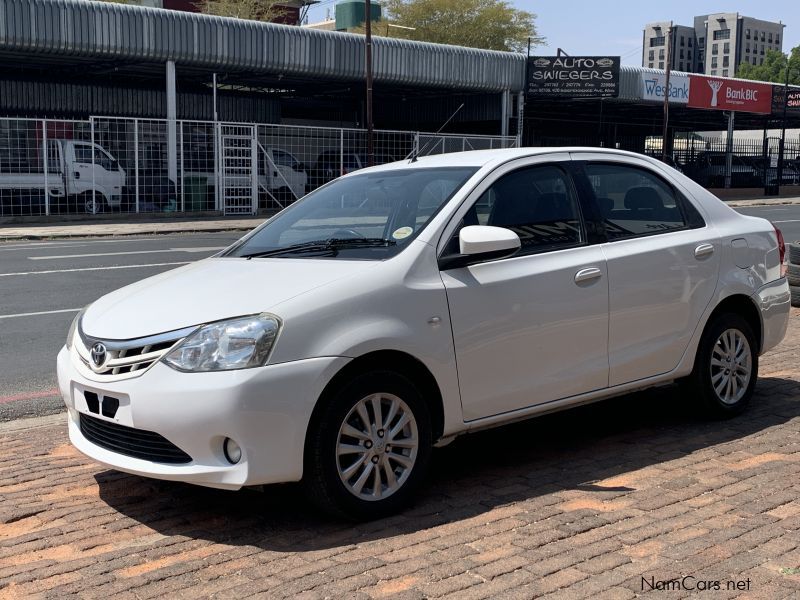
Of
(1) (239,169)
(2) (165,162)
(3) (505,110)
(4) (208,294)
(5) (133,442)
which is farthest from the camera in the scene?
(3) (505,110)

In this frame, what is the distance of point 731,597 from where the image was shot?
11.3 ft

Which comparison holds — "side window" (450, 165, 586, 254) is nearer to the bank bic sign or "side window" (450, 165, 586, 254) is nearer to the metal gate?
the metal gate

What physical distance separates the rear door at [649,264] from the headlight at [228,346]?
7.00ft

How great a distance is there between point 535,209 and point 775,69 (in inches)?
6016

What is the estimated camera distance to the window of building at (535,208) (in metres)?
4.91

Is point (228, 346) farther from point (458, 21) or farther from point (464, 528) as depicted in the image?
point (458, 21)

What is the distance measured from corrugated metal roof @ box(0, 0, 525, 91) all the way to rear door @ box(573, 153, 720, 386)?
22.9 metres

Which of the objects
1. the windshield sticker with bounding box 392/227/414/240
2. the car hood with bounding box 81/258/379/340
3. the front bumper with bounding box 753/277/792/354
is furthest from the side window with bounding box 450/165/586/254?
the front bumper with bounding box 753/277/792/354

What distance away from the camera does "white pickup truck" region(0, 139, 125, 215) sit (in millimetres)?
23656

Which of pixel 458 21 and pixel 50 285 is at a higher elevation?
pixel 458 21

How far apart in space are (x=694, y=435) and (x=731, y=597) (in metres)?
2.32

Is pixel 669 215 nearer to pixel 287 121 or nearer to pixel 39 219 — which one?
pixel 39 219

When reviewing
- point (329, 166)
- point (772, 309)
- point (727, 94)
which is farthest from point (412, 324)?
point (727, 94)
